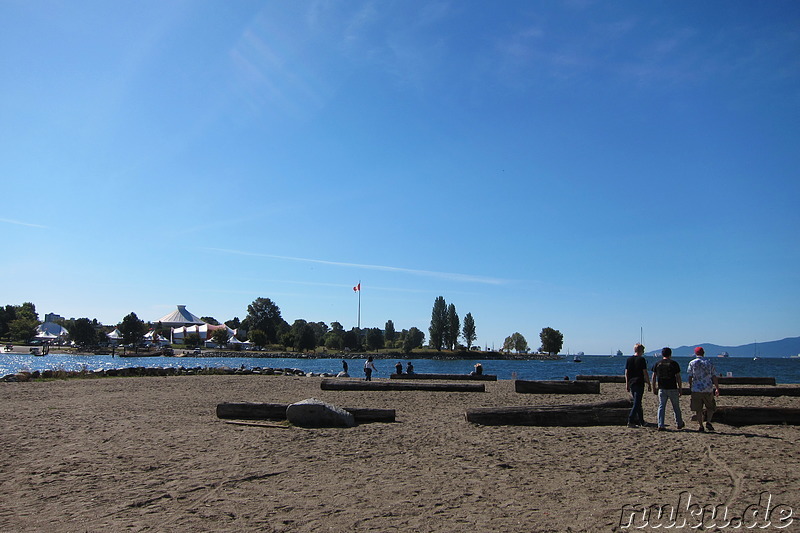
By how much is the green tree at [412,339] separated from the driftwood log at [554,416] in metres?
171

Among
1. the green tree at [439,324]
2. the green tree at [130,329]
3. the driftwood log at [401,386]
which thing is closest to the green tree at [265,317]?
the green tree at [130,329]

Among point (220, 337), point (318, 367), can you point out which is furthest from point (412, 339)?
point (318, 367)

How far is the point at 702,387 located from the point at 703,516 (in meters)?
7.31

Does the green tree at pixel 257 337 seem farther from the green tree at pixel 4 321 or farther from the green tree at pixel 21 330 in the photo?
the green tree at pixel 4 321

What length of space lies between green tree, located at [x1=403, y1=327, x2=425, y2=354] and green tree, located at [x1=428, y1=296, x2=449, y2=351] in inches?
621

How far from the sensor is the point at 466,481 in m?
8.37

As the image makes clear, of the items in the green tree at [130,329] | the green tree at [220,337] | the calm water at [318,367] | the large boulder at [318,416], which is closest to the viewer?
the large boulder at [318,416]

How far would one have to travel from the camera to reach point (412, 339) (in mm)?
190625

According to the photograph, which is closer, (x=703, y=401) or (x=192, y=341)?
(x=703, y=401)

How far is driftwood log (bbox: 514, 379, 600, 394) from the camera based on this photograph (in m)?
23.9

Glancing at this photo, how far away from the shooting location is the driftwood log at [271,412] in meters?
14.3

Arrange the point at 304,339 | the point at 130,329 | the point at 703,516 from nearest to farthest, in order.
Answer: the point at 703,516
the point at 130,329
the point at 304,339

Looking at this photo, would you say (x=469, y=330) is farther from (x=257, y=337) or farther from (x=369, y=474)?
(x=369, y=474)

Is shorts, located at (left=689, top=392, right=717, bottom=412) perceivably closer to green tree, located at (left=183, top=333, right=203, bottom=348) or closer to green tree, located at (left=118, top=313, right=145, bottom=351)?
green tree, located at (left=118, top=313, right=145, bottom=351)
